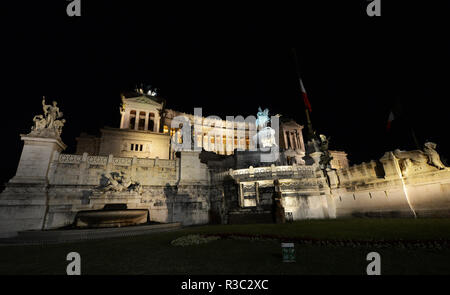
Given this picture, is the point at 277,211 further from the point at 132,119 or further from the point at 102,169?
the point at 132,119

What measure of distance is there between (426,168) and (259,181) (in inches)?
584

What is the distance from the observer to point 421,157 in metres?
15.3

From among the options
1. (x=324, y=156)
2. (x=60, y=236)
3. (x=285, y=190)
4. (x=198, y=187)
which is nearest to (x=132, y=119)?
(x=198, y=187)

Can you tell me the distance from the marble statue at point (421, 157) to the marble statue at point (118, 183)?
25.8 meters

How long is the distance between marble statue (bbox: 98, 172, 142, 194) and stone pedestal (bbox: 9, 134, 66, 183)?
15.8 ft

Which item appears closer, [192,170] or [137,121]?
[192,170]

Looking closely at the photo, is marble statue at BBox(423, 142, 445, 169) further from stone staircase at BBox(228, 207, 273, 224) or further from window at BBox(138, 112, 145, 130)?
window at BBox(138, 112, 145, 130)

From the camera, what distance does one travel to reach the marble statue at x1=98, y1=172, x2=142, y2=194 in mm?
20647

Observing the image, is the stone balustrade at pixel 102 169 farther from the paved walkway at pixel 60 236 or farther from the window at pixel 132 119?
the window at pixel 132 119

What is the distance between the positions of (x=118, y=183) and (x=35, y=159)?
753cm

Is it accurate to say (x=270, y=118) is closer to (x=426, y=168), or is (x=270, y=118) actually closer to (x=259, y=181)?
(x=259, y=181)

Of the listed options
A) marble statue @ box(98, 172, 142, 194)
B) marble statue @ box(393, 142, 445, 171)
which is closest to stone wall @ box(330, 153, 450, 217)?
marble statue @ box(393, 142, 445, 171)

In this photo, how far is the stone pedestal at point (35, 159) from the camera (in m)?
17.5
